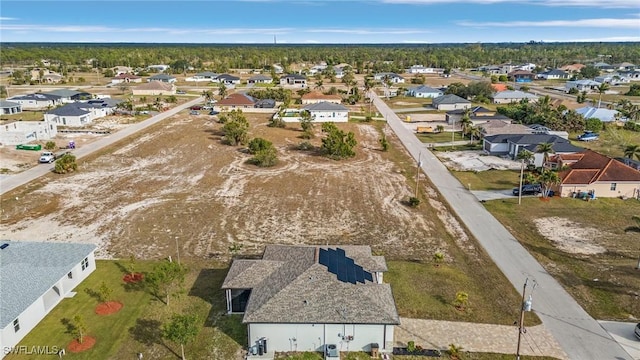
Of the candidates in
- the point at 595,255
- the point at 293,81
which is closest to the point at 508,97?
the point at 293,81

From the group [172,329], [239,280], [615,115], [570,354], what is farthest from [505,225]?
[615,115]

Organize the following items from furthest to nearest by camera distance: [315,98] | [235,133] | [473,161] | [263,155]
→ [315,98] < [235,133] < [473,161] < [263,155]

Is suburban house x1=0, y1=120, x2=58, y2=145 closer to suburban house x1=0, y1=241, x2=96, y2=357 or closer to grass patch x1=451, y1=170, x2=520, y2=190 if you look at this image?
suburban house x1=0, y1=241, x2=96, y2=357

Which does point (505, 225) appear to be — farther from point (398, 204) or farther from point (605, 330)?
point (605, 330)

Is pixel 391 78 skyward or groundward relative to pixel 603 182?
skyward

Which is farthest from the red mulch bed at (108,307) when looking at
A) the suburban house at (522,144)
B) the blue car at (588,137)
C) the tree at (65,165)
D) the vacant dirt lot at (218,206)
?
the blue car at (588,137)

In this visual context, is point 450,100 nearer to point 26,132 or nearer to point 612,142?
point 612,142
